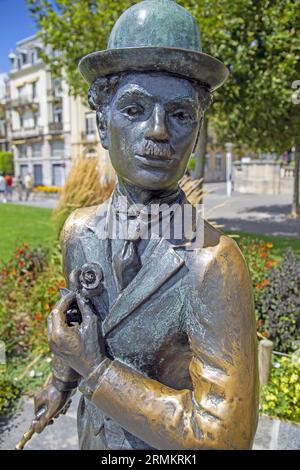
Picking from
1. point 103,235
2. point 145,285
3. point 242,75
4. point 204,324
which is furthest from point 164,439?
point 242,75

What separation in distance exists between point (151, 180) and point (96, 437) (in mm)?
1040

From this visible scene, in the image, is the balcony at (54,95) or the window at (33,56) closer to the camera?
the balcony at (54,95)

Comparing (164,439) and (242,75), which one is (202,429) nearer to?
(164,439)

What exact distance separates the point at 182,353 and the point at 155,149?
2.36 feet

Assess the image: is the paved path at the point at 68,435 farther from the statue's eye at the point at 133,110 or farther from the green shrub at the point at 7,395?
the statue's eye at the point at 133,110

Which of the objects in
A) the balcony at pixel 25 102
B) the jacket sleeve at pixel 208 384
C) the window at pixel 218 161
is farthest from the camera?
the window at pixel 218 161

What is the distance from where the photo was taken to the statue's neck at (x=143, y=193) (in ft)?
5.03

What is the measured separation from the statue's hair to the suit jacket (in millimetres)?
471

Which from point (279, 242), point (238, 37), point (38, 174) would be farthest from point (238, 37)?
point (38, 174)

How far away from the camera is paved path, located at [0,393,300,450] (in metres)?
3.55

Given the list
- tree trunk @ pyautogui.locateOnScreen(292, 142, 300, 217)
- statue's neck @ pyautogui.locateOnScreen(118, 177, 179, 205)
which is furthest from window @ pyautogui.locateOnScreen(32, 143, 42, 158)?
statue's neck @ pyautogui.locateOnScreen(118, 177, 179, 205)

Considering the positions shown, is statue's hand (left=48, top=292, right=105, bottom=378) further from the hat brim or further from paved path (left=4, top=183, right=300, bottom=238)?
paved path (left=4, top=183, right=300, bottom=238)

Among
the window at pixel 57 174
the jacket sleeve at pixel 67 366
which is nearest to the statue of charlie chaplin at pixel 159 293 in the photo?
the jacket sleeve at pixel 67 366

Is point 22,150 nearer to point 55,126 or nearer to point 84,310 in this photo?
point 55,126
